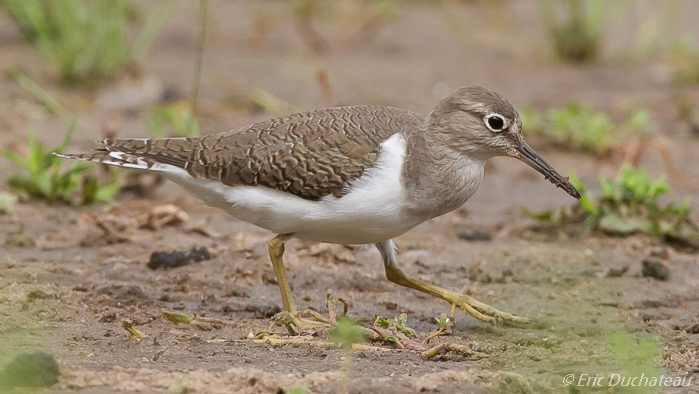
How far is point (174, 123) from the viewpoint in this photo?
666 cm

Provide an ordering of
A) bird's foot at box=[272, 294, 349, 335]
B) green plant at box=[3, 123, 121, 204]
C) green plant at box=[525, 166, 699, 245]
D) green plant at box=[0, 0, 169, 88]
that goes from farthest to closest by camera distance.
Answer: green plant at box=[0, 0, 169, 88]
green plant at box=[3, 123, 121, 204]
green plant at box=[525, 166, 699, 245]
bird's foot at box=[272, 294, 349, 335]

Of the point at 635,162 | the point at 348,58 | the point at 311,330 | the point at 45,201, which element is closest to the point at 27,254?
the point at 45,201

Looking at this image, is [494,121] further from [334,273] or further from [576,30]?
[576,30]

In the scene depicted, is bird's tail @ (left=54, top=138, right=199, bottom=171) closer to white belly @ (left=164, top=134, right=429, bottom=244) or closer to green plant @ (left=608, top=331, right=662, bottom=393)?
white belly @ (left=164, top=134, right=429, bottom=244)

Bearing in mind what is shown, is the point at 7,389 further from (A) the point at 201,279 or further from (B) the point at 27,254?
(B) the point at 27,254

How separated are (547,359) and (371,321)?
1104mm

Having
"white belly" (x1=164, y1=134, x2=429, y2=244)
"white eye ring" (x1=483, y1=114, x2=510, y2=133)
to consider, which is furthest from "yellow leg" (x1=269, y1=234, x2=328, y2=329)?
"white eye ring" (x1=483, y1=114, x2=510, y2=133)

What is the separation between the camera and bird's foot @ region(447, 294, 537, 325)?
459cm

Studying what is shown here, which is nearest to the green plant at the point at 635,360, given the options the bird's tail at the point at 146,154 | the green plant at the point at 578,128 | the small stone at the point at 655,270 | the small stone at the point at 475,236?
the small stone at the point at 655,270

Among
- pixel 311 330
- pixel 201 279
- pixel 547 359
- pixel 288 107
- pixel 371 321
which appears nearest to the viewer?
pixel 547 359

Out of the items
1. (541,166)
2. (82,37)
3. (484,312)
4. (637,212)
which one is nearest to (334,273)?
(484,312)

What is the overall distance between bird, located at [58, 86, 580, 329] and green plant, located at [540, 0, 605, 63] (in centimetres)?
647

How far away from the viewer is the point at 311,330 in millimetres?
4230

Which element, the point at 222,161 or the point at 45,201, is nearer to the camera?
the point at 222,161
